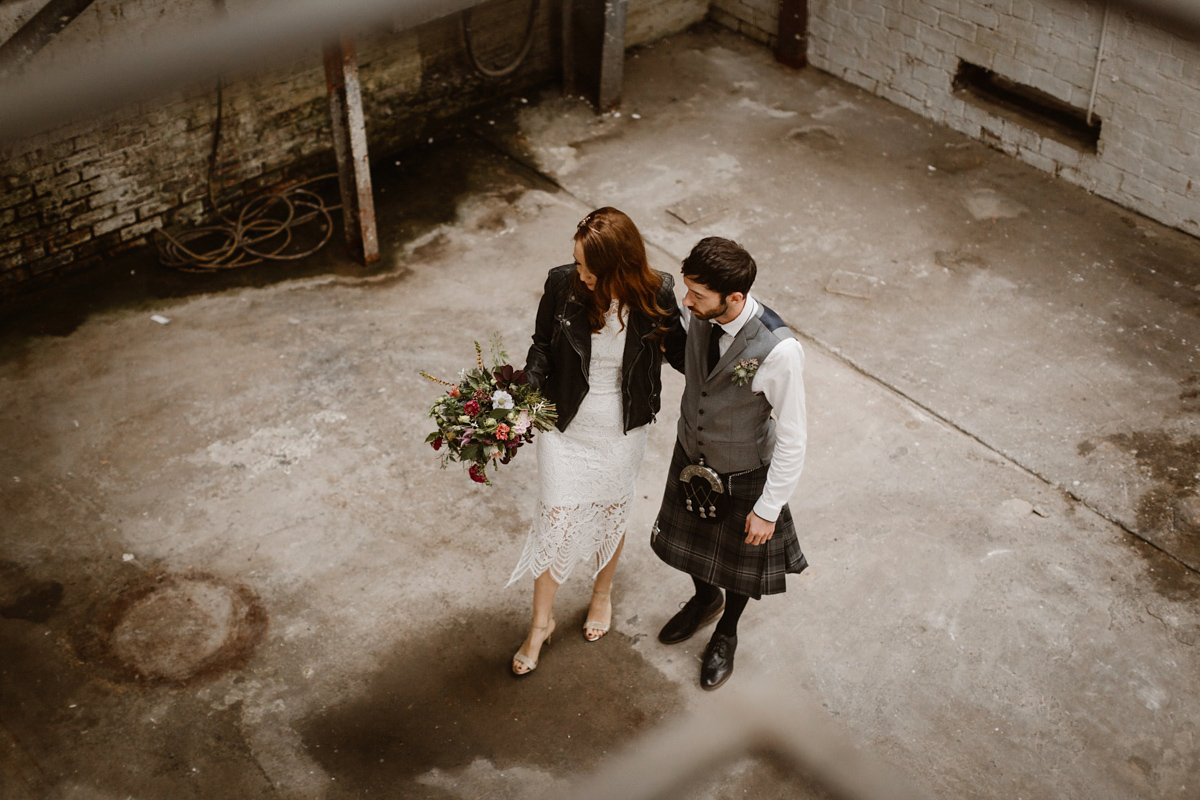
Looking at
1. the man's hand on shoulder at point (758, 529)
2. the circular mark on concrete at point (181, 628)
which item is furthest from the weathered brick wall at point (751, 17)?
the circular mark on concrete at point (181, 628)

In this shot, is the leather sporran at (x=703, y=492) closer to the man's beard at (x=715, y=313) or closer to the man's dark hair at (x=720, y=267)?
the man's beard at (x=715, y=313)

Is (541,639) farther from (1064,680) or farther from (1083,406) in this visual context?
(1083,406)

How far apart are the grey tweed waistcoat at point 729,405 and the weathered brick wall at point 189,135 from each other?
3.09m

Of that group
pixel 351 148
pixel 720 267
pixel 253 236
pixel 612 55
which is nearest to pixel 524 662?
pixel 720 267

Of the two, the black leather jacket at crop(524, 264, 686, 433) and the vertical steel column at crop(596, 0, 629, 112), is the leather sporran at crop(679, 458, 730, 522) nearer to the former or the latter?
the black leather jacket at crop(524, 264, 686, 433)

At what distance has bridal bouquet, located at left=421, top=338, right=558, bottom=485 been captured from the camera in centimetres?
321

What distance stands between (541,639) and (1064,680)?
194 cm

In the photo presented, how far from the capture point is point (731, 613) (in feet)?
12.3

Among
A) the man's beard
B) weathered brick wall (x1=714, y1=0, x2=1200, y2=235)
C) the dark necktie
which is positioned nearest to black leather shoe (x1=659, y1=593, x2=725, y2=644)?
the dark necktie

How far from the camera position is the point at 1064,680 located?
386 centimetres

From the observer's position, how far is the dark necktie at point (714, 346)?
305cm

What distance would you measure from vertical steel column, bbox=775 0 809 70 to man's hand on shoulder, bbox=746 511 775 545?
5627 millimetres

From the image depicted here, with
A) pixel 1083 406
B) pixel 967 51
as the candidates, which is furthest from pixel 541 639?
pixel 967 51

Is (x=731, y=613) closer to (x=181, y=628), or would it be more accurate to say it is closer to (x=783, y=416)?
(x=783, y=416)
